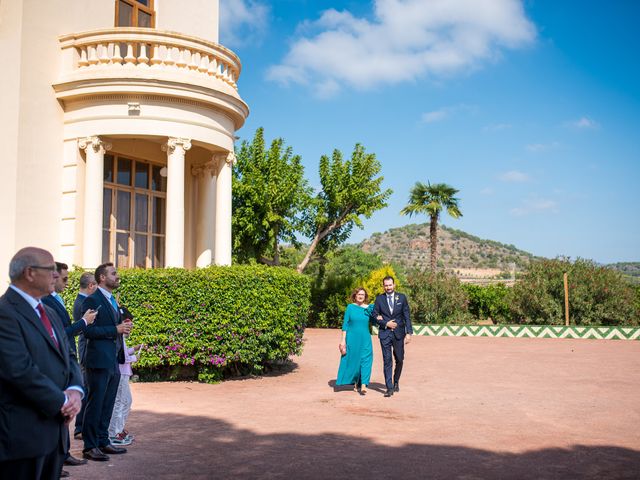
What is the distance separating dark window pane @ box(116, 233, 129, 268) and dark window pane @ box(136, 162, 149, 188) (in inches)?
53.3

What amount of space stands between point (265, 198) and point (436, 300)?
8.25 metres

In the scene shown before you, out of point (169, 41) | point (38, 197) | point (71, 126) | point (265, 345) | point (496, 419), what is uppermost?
point (169, 41)

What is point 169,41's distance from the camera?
45.3ft

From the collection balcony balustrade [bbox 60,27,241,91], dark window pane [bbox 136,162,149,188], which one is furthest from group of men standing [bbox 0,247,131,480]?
dark window pane [bbox 136,162,149,188]

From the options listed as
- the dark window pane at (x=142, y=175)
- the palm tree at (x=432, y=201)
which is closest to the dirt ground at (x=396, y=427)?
the dark window pane at (x=142, y=175)

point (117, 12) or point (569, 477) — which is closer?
point (569, 477)

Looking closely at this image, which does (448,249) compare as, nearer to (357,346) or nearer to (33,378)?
(357,346)

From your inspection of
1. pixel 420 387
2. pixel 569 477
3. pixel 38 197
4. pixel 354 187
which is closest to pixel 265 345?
pixel 420 387

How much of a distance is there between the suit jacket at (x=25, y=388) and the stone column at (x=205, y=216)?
12.9 m

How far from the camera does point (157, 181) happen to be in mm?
16047

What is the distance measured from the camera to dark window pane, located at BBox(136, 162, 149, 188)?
1558cm

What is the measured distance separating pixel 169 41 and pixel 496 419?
410 inches

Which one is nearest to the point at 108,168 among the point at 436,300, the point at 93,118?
the point at 93,118

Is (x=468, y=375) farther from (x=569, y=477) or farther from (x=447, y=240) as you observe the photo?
(x=447, y=240)
